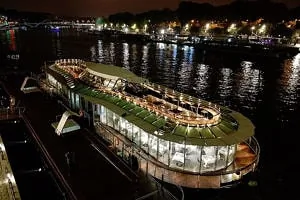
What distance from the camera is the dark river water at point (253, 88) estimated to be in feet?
98.1

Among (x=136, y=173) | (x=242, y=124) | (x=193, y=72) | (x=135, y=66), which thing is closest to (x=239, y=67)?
(x=193, y=72)

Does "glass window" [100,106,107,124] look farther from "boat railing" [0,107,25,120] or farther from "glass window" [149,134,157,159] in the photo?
"boat railing" [0,107,25,120]

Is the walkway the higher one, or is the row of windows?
the row of windows

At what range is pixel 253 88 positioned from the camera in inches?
2768

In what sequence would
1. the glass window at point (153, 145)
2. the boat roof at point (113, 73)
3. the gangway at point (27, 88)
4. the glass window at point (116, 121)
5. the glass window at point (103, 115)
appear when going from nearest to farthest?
1. the glass window at point (153, 145)
2. the glass window at point (116, 121)
3. the glass window at point (103, 115)
4. the boat roof at point (113, 73)
5. the gangway at point (27, 88)

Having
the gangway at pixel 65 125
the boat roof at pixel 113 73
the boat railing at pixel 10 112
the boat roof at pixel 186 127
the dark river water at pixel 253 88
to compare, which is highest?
the boat roof at pixel 113 73

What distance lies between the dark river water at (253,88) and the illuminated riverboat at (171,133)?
368 cm

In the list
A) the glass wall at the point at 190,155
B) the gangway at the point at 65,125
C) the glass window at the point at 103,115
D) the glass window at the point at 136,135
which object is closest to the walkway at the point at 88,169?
the gangway at the point at 65,125

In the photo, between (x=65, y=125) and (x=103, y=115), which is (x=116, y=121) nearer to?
(x=103, y=115)

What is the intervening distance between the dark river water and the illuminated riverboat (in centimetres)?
368

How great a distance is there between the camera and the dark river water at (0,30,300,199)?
98.1 feet

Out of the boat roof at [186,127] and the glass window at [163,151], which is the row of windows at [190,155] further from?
the boat roof at [186,127]

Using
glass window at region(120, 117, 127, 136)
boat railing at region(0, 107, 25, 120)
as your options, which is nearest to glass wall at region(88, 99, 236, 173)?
glass window at region(120, 117, 127, 136)

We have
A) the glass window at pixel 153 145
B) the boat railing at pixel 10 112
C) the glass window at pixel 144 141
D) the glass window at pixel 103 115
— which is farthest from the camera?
the boat railing at pixel 10 112
